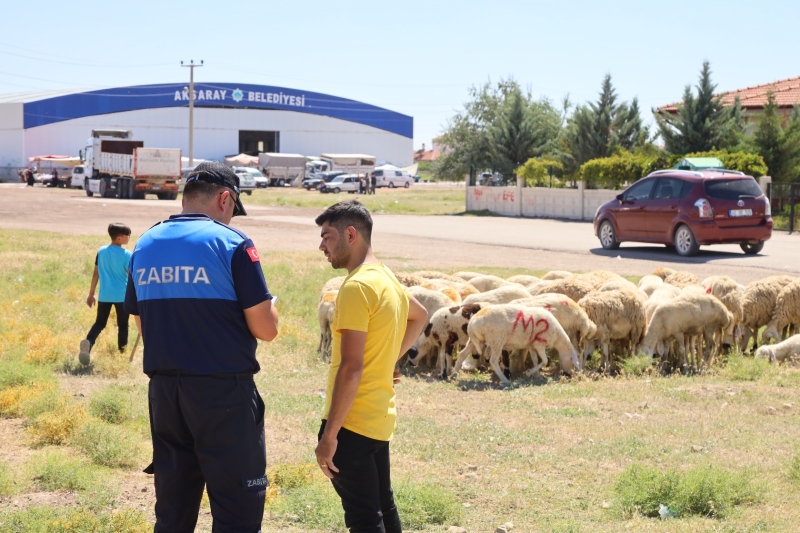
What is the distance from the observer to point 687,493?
5.65m

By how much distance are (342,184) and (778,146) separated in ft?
119

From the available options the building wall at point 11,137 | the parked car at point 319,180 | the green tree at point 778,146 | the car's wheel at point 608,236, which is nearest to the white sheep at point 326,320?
the car's wheel at point 608,236

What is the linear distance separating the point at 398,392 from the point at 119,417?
9.00 ft

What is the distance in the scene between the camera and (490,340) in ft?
31.1

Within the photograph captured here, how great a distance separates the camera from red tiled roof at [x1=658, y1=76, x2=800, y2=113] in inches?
1487

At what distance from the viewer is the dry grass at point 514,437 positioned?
5.59m

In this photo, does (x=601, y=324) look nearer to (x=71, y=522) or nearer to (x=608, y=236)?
(x=71, y=522)

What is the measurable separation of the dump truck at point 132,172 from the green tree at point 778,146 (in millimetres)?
28809

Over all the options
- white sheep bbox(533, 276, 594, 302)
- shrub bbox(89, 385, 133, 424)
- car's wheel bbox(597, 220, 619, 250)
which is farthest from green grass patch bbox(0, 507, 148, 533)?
car's wheel bbox(597, 220, 619, 250)

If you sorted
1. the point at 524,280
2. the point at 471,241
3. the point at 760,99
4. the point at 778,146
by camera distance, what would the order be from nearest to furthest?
the point at 524,280
the point at 471,241
the point at 778,146
the point at 760,99

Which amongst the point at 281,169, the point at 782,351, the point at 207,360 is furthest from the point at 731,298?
the point at 281,169

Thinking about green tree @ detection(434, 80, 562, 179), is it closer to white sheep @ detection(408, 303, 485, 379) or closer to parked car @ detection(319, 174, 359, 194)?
parked car @ detection(319, 174, 359, 194)

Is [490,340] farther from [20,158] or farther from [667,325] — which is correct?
[20,158]

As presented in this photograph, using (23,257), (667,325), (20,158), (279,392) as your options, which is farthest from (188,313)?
(20,158)
